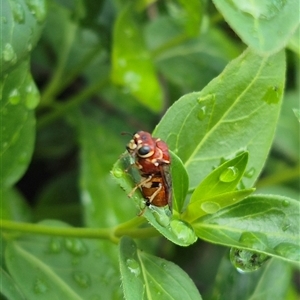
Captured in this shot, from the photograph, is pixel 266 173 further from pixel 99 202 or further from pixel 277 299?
pixel 277 299

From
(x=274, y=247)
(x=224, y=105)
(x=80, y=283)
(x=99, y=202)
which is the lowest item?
(x=99, y=202)

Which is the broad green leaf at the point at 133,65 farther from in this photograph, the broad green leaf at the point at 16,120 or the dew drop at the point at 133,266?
the dew drop at the point at 133,266

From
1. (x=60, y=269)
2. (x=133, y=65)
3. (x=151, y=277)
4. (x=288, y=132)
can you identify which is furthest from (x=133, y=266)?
(x=288, y=132)

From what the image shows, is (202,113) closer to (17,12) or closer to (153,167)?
(153,167)

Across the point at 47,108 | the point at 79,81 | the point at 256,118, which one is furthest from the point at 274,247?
the point at 79,81

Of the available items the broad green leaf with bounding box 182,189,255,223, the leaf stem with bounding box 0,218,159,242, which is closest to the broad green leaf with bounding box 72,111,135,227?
the leaf stem with bounding box 0,218,159,242

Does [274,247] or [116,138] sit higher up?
[274,247]
